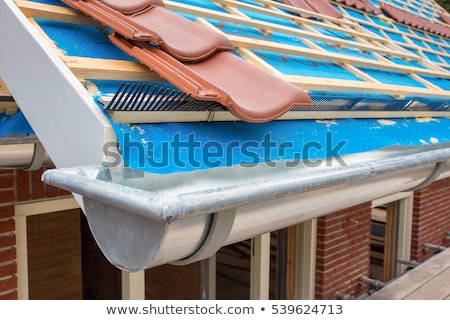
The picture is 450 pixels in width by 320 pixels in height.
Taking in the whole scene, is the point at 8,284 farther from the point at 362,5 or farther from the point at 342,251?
the point at 362,5

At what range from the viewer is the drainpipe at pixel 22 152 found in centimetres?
246

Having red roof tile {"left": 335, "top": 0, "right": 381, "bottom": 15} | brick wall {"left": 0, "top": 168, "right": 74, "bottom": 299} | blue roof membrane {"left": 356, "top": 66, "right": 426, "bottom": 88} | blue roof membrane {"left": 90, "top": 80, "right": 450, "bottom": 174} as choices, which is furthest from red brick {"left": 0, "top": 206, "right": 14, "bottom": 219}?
red roof tile {"left": 335, "top": 0, "right": 381, "bottom": 15}

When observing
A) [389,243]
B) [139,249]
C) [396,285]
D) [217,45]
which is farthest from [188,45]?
[389,243]

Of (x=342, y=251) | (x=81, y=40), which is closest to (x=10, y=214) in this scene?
(x=81, y=40)

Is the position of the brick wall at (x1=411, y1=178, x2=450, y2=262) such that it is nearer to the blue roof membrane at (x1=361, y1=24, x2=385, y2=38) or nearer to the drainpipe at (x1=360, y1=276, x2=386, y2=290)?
the drainpipe at (x1=360, y1=276, x2=386, y2=290)

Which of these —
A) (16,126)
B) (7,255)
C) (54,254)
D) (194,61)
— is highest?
(194,61)

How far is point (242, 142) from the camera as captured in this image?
6.75 ft

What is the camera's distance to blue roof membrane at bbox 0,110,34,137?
8.10ft

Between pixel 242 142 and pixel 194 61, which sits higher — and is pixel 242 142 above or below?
below

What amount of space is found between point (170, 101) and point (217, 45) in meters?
0.48

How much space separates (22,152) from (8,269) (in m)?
1.15

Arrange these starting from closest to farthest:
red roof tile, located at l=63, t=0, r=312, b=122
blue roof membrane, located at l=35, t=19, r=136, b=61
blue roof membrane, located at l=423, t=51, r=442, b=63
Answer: red roof tile, located at l=63, t=0, r=312, b=122
blue roof membrane, located at l=35, t=19, r=136, b=61
blue roof membrane, located at l=423, t=51, r=442, b=63

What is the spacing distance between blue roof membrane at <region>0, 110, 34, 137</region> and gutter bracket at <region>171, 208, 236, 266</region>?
1357 mm

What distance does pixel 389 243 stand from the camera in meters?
7.58
